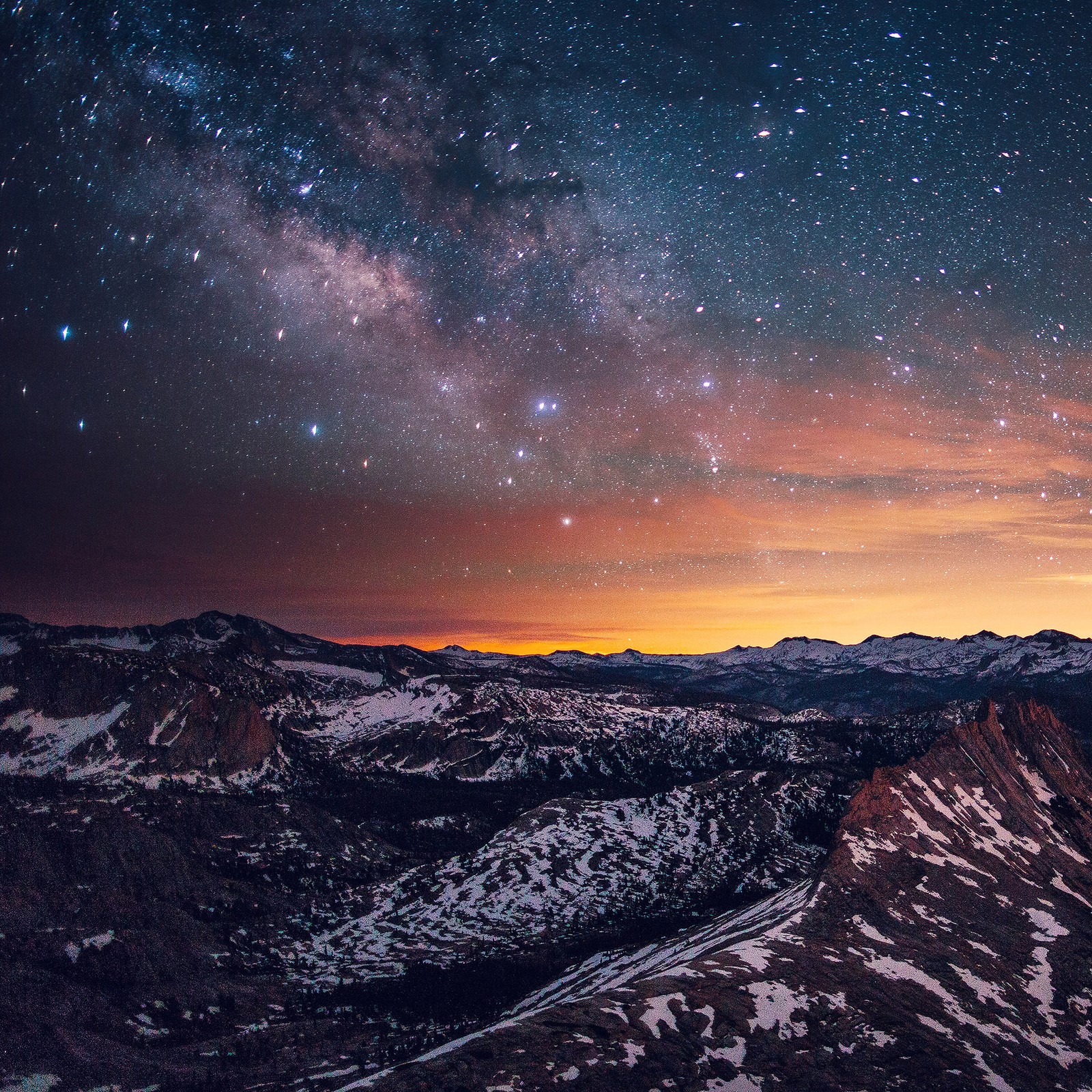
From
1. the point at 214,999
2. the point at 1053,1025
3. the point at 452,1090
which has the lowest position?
the point at 214,999

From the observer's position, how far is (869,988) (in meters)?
81.2

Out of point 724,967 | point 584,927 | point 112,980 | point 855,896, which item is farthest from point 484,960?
point 724,967

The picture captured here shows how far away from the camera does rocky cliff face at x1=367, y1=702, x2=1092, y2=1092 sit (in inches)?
2461

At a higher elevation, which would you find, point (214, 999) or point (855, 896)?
point (855, 896)

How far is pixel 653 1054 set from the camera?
204ft

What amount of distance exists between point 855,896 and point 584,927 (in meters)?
102

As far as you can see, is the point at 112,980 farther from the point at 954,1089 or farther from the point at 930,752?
the point at 930,752

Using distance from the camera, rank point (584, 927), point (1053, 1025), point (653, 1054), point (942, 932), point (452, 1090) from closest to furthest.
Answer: point (452, 1090) < point (653, 1054) < point (1053, 1025) < point (942, 932) < point (584, 927)

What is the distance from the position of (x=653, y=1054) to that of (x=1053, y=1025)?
53.6 meters

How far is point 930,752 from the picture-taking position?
563 ft

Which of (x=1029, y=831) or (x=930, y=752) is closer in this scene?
(x=1029, y=831)

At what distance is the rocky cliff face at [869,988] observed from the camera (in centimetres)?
6250

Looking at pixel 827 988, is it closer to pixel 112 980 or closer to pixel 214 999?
pixel 214 999

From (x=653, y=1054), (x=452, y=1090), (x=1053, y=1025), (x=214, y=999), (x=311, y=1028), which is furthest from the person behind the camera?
(x=214, y=999)
